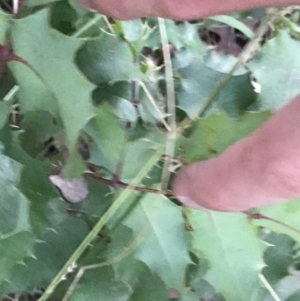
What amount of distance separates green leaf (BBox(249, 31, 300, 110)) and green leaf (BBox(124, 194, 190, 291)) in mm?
118

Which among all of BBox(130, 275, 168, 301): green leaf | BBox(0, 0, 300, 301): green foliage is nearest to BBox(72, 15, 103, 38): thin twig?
BBox(0, 0, 300, 301): green foliage

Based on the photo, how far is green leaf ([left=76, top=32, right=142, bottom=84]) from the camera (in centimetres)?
38

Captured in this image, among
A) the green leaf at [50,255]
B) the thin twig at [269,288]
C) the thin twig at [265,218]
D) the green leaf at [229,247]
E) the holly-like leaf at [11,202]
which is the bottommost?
the thin twig at [269,288]

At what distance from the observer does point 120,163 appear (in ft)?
1.39

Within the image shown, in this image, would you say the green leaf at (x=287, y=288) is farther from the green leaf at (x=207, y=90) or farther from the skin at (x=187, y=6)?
the skin at (x=187, y=6)

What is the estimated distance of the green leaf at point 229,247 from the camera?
43 centimetres

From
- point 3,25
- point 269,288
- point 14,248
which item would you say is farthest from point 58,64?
point 269,288

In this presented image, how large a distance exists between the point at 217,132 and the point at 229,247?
3.8 inches

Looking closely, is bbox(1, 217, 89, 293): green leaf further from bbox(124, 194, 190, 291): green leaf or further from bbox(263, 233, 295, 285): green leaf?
bbox(263, 233, 295, 285): green leaf

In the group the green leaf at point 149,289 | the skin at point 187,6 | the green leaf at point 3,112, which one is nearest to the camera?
the skin at point 187,6

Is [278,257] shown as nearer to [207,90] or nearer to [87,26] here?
[207,90]

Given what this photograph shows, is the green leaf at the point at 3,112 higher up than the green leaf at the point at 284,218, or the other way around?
the green leaf at the point at 3,112

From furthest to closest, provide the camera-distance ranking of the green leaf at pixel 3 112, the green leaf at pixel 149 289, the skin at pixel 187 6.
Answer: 1. the green leaf at pixel 149 289
2. the green leaf at pixel 3 112
3. the skin at pixel 187 6

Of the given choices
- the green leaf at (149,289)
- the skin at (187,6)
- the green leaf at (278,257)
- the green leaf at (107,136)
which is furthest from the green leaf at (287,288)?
the skin at (187,6)
